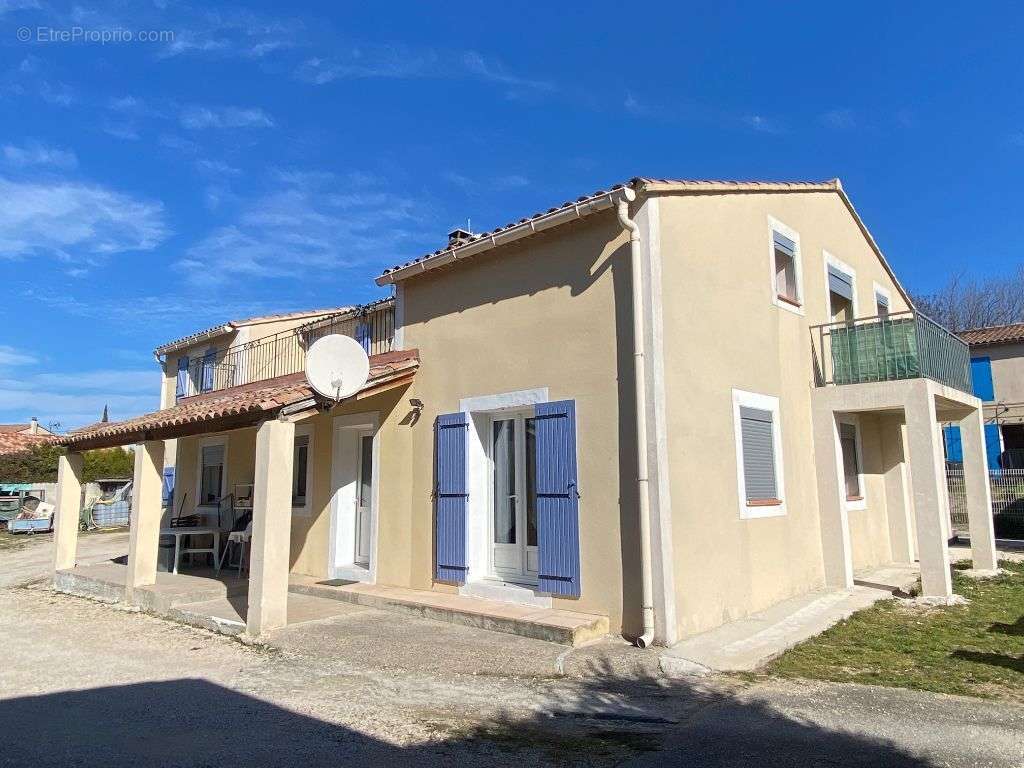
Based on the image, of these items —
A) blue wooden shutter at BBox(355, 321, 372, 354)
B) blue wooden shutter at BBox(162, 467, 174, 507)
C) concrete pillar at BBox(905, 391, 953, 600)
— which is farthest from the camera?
blue wooden shutter at BBox(162, 467, 174, 507)

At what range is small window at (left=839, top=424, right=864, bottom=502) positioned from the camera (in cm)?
1084

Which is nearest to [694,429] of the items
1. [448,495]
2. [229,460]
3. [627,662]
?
[627,662]

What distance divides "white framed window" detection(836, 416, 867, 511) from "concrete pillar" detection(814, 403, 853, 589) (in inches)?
47.7

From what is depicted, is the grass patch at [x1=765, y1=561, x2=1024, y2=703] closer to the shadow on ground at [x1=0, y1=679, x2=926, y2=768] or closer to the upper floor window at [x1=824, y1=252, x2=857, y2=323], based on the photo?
the shadow on ground at [x1=0, y1=679, x2=926, y2=768]

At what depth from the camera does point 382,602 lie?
27.2 feet

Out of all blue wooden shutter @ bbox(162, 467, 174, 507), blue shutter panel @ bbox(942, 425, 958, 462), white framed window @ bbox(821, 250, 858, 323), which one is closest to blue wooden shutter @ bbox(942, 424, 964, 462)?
blue shutter panel @ bbox(942, 425, 958, 462)

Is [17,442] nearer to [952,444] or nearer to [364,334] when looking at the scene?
[364,334]

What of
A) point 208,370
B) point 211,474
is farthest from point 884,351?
point 208,370

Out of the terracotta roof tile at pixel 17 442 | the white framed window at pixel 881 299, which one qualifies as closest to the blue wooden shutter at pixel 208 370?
the white framed window at pixel 881 299

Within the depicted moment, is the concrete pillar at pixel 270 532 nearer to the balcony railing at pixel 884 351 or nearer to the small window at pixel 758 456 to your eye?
the small window at pixel 758 456

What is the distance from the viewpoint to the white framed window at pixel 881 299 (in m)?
12.8

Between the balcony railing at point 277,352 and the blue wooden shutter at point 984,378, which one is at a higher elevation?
the blue wooden shutter at point 984,378

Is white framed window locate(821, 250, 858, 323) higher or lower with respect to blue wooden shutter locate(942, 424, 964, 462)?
higher

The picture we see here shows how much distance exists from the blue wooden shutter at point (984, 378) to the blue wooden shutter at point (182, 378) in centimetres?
2380
